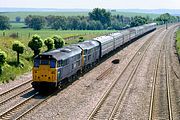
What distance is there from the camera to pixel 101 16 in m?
182

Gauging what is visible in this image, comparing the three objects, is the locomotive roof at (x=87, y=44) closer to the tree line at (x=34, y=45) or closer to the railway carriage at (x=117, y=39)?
the tree line at (x=34, y=45)

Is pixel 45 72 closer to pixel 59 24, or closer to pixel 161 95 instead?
pixel 161 95

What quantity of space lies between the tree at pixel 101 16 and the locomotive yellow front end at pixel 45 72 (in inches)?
6095

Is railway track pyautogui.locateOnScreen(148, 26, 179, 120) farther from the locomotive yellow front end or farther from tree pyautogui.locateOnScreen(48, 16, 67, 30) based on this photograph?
tree pyautogui.locateOnScreen(48, 16, 67, 30)

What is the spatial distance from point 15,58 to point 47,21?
5396 inches

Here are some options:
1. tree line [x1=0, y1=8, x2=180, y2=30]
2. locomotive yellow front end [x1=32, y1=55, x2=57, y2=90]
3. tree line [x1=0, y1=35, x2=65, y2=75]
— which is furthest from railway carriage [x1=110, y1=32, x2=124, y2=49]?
tree line [x1=0, y1=8, x2=180, y2=30]

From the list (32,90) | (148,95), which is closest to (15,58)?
(32,90)

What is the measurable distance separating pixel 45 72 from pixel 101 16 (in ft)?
513

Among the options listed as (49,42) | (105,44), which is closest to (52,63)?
(49,42)

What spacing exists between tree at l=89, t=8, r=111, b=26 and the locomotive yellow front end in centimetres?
15481

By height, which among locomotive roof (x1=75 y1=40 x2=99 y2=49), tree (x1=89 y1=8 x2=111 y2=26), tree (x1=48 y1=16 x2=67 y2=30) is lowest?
tree (x1=48 y1=16 x2=67 y2=30)

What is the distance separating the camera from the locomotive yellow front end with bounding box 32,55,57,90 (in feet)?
89.4

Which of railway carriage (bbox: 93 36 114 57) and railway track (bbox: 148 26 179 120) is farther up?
railway carriage (bbox: 93 36 114 57)

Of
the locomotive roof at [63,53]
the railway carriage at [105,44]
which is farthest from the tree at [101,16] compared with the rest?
the locomotive roof at [63,53]
